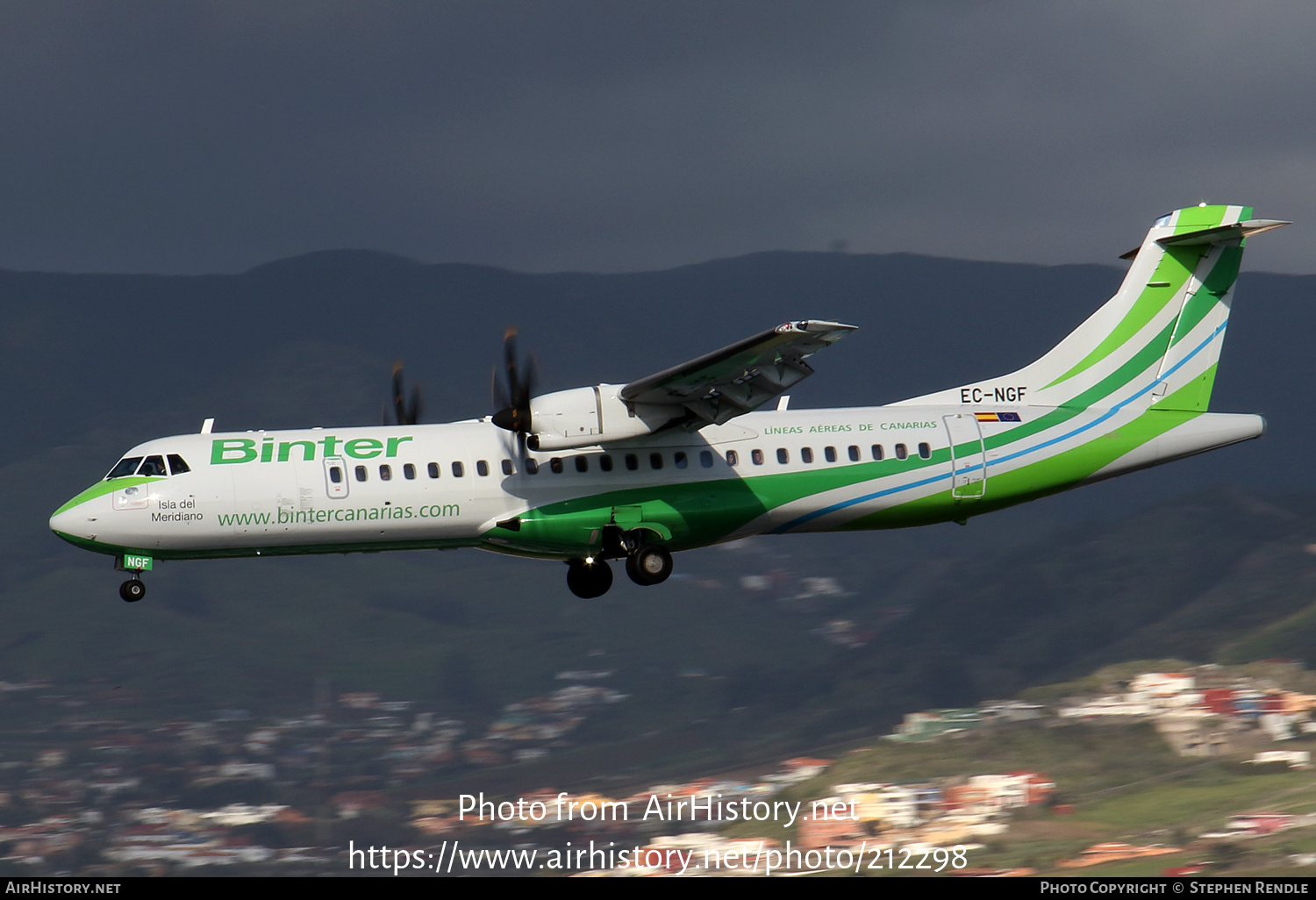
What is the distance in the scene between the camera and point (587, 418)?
2811 centimetres

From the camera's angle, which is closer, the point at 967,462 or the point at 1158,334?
the point at 967,462

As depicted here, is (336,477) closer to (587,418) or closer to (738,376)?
(587,418)

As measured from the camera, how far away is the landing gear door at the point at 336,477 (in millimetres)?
28172

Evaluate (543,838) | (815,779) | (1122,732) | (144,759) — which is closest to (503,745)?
(144,759)

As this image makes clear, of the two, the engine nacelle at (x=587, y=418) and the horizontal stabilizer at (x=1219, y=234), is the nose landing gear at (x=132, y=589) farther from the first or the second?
the horizontal stabilizer at (x=1219, y=234)

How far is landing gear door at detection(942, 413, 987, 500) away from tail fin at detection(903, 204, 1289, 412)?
3.97 feet

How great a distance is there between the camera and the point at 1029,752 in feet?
370

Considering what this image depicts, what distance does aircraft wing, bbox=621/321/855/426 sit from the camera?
2617cm

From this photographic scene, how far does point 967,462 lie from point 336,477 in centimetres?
1289

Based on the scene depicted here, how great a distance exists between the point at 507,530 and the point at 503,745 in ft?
520

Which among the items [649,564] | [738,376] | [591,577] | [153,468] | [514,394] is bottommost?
[649,564]

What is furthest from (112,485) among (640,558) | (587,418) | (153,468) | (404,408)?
(640,558)
